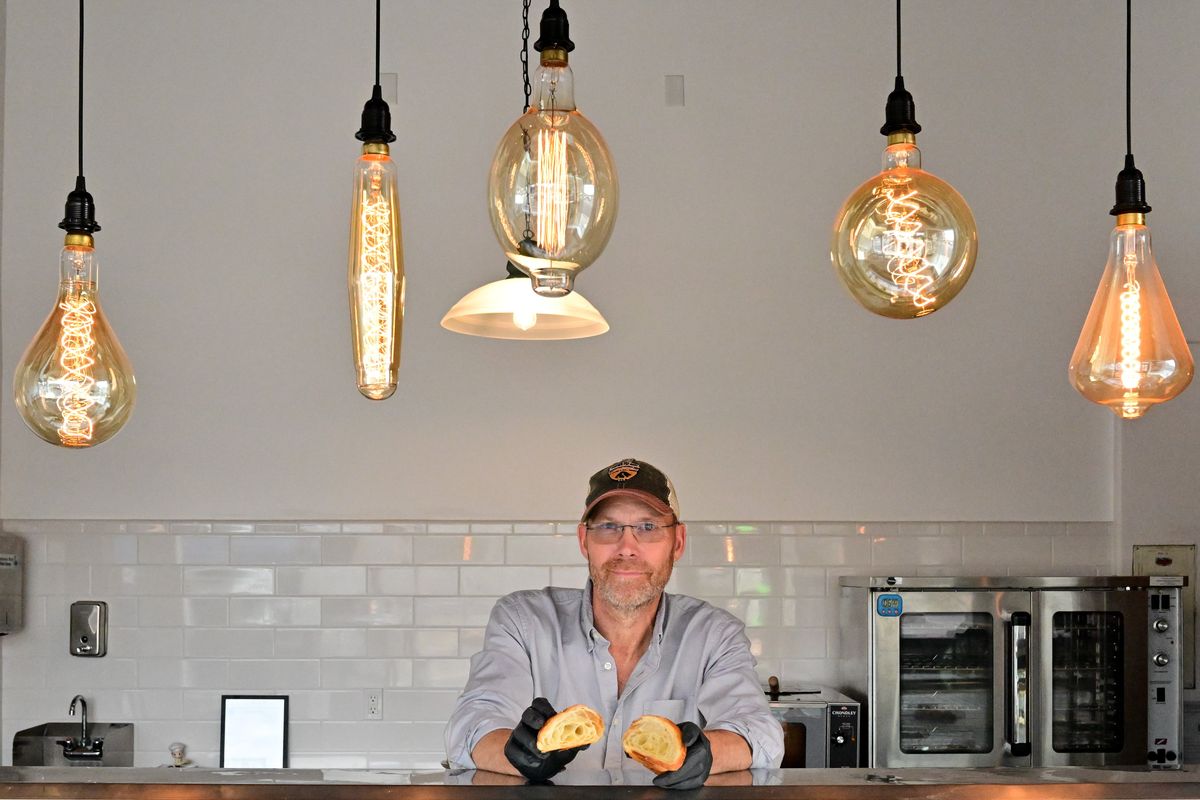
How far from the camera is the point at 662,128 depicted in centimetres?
495

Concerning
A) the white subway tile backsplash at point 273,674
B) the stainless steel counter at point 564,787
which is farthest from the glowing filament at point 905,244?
the white subway tile backsplash at point 273,674

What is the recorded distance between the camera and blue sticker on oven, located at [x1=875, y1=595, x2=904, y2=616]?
172 inches

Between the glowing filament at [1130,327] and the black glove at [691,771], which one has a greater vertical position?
the glowing filament at [1130,327]

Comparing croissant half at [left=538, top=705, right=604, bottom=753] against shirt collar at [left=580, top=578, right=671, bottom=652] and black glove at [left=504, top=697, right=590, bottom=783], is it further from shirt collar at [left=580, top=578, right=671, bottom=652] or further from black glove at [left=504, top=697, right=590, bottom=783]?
shirt collar at [left=580, top=578, right=671, bottom=652]

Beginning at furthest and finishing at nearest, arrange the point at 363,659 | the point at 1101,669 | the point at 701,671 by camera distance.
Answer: the point at 363,659, the point at 1101,669, the point at 701,671

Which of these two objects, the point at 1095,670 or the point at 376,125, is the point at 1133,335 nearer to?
the point at 376,125

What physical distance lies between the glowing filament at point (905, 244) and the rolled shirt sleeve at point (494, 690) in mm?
1172

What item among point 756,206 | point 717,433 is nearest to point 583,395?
point 717,433

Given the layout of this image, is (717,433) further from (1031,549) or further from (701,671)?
(701,671)

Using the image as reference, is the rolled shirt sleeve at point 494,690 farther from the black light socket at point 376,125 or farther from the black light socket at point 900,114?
the black light socket at point 900,114

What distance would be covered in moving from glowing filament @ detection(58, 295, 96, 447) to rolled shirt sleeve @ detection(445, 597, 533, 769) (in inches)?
36.4

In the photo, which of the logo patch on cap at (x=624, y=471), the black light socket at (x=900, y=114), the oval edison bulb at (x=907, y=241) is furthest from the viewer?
the logo patch on cap at (x=624, y=471)

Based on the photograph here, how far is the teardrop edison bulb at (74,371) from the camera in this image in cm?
216

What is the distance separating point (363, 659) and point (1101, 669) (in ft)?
9.16
